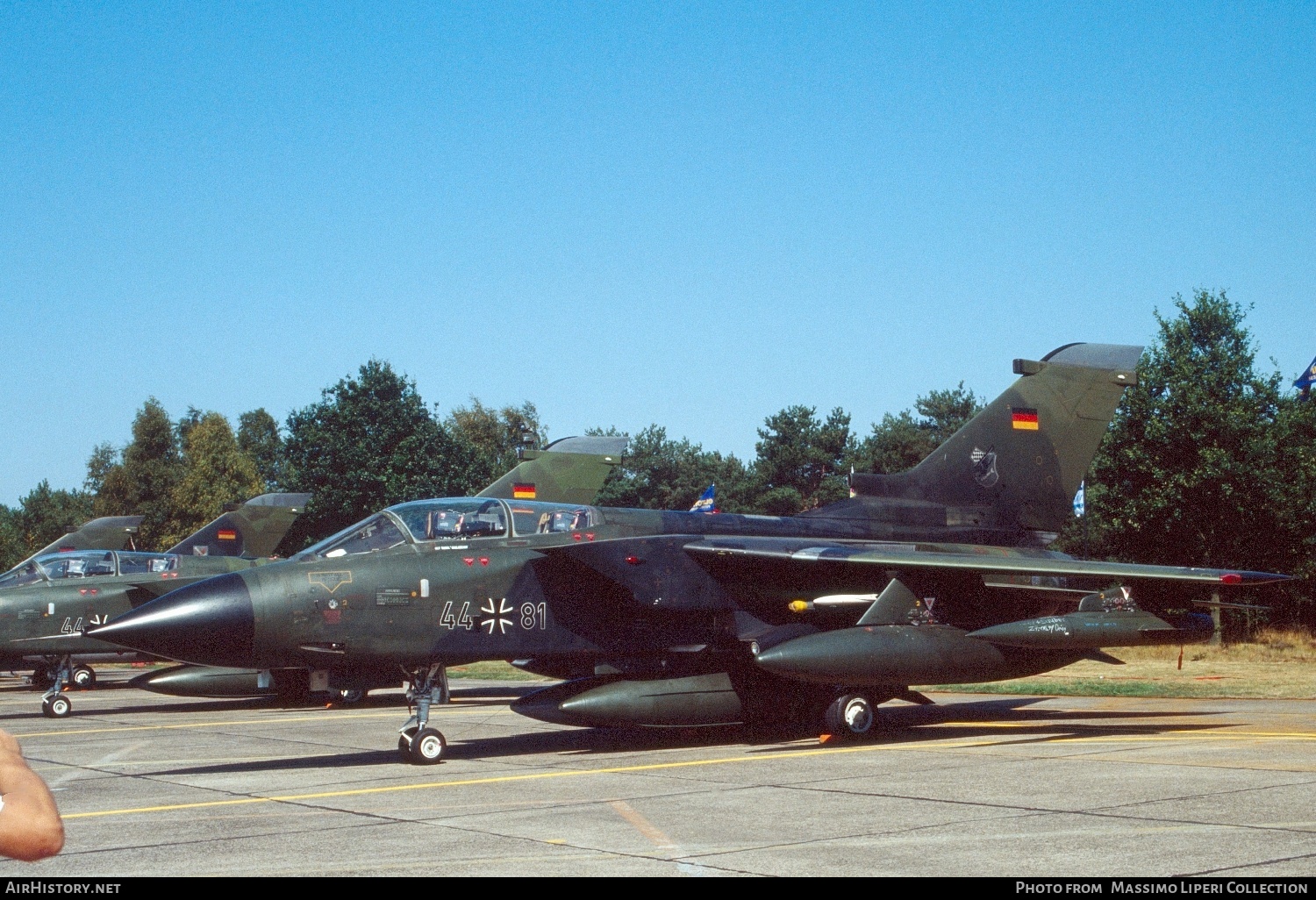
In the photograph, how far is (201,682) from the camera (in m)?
18.7

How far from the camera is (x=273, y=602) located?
37.5 ft

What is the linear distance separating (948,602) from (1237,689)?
832 cm

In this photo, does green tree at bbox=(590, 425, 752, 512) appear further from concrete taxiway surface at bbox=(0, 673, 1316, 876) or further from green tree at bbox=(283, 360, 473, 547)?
concrete taxiway surface at bbox=(0, 673, 1316, 876)

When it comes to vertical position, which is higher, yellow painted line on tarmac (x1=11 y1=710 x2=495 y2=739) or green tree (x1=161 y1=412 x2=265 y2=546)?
green tree (x1=161 y1=412 x2=265 y2=546)

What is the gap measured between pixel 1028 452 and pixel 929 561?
4.63 meters

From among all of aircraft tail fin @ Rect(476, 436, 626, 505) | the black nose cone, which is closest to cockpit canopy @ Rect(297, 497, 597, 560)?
the black nose cone

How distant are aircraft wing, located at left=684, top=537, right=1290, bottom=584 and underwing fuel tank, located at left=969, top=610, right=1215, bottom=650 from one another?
59cm

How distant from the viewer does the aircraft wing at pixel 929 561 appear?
12.9 metres

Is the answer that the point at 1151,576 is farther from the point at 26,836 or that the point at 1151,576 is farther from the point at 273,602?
the point at 26,836

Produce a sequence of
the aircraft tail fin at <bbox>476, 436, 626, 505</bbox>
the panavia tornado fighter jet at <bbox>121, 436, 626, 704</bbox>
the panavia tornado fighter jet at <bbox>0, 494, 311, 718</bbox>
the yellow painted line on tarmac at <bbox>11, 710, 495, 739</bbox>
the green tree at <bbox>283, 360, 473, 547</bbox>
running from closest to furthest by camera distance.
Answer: the yellow painted line on tarmac at <bbox>11, 710, 495, 739</bbox> → the panavia tornado fighter jet at <bbox>0, 494, 311, 718</bbox> → the panavia tornado fighter jet at <bbox>121, 436, 626, 704</bbox> → the aircraft tail fin at <bbox>476, 436, 626, 505</bbox> → the green tree at <bbox>283, 360, 473, 547</bbox>

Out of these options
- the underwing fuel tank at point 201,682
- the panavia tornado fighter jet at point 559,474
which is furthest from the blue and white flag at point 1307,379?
the underwing fuel tank at point 201,682

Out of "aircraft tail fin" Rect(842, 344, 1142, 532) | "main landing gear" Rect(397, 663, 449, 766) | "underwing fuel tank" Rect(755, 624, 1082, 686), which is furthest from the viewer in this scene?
"aircraft tail fin" Rect(842, 344, 1142, 532)

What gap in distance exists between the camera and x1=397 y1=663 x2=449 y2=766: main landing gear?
12.1 metres

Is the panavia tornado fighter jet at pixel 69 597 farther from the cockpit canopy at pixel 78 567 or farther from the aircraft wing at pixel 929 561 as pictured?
the aircraft wing at pixel 929 561
